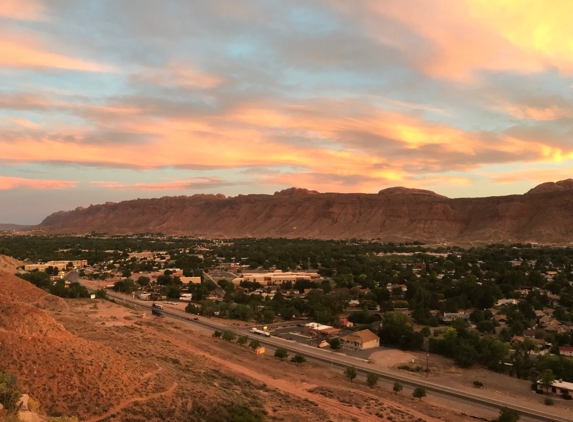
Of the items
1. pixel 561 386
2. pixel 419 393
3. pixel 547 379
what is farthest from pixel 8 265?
pixel 561 386

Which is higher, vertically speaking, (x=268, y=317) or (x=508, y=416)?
(x=508, y=416)

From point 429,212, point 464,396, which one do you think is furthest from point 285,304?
point 429,212

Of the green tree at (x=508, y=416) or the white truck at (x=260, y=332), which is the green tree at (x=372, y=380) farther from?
the white truck at (x=260, y=332)

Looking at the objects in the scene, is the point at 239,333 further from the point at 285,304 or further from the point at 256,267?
the point at 256,267

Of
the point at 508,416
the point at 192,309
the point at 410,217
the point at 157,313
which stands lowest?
the point at 192,309

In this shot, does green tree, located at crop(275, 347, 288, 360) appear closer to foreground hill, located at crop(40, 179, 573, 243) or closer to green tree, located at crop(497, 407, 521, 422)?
green tree, located at crop(497, 407, 521, 422)

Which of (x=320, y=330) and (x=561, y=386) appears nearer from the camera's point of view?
(x=561, y=386)

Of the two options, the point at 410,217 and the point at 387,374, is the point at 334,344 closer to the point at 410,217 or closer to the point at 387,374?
the point at 387,374

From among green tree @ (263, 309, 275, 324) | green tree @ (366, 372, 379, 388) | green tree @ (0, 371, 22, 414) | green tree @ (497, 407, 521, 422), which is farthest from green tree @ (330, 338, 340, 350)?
green tree @ (0, 371, 22, 414)
